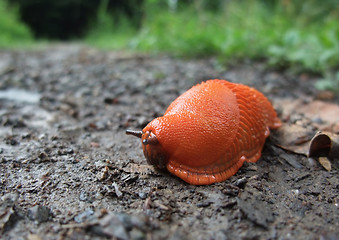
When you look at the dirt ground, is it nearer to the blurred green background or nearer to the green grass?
the blurred green background

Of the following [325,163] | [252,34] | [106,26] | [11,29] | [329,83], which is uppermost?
[252,34]

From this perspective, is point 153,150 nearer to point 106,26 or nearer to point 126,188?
point 126,188

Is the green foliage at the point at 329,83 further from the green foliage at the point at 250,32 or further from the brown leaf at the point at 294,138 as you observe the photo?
the brown leaf at the point at 294,138

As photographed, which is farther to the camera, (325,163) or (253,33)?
(253,33)

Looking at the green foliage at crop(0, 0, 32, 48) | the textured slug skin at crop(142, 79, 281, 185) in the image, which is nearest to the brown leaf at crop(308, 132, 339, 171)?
the textured slug skin at crop(142, 79, 281, 185)

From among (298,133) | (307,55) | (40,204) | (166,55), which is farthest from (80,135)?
(166,55)

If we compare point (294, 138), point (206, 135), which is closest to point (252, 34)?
point (294, 138)
